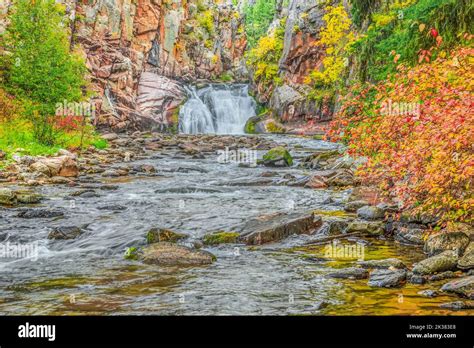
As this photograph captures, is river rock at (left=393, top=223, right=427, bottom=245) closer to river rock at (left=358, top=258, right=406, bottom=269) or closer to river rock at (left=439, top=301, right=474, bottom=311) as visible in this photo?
river rock at (left=358, top=258, right=406, bottom=269)

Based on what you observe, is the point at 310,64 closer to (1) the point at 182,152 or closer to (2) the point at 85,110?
(1) the point at 182,152

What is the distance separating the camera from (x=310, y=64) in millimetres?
51344

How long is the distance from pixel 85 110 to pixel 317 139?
2032 cm

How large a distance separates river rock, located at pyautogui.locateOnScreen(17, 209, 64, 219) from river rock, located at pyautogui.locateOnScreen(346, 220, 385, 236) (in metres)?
7.73

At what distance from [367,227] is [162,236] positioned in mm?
4617

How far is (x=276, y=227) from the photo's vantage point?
10406mm

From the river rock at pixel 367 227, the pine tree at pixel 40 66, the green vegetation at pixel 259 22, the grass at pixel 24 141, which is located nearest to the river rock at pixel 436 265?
the river rock at pixel 367 227

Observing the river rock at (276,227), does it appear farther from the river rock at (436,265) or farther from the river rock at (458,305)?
the river rock at (458,305)

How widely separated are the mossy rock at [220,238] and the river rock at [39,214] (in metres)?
4.79

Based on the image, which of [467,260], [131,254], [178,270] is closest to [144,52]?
[131,254]

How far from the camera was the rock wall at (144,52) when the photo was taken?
151 feet

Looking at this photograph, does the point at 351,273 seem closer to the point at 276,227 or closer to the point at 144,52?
the point at 276,227

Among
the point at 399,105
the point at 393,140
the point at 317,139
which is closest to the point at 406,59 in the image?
the point at 399,105

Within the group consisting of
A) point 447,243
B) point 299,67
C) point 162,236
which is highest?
point 299,67
